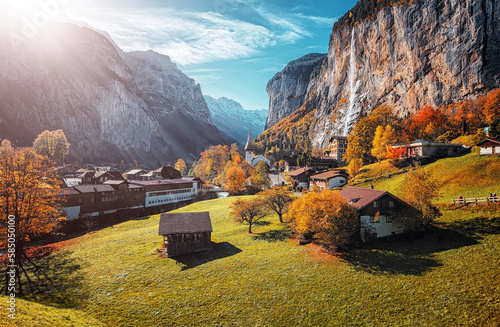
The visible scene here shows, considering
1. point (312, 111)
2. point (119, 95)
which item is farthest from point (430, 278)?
point (119, 95)

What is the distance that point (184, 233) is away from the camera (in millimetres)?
31812

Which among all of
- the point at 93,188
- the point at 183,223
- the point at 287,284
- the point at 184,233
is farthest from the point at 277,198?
the point at 93,188

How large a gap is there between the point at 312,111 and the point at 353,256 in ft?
606

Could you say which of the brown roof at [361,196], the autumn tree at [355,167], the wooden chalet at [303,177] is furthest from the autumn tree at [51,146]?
the brown roof at [361,196]

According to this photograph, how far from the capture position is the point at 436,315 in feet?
56.5

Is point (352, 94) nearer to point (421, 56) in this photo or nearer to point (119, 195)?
point (421, 56)

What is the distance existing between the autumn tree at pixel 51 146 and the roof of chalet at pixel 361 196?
113522 millimetres

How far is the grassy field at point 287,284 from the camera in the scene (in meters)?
18.0

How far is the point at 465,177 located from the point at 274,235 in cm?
3366

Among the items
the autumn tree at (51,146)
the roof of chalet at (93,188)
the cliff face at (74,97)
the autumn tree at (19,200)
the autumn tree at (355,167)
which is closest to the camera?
the autumn tree at (19,200)

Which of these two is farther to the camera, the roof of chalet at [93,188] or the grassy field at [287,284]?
the roof of chalet at [93,188]

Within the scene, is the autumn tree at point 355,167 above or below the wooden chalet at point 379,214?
above

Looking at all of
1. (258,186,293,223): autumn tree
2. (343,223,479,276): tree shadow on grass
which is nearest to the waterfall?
(258,186,293,223): autumn tree

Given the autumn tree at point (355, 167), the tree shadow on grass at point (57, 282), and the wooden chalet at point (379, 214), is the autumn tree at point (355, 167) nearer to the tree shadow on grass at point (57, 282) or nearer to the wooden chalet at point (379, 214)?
the wooden chalet at point (379, 214)
